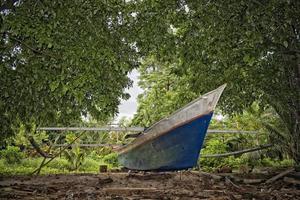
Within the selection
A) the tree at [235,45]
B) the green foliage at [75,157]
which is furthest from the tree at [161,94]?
the green foliage at [75,157]

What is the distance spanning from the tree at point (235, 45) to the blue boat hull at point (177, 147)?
1.55 meters

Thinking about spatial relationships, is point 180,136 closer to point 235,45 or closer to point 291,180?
point 235,45

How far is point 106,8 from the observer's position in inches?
303

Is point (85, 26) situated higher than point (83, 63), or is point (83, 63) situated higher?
point (85, 26)

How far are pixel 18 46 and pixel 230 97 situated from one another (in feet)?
21.2

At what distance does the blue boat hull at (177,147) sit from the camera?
884 cm

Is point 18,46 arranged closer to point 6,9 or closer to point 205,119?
point 6,9

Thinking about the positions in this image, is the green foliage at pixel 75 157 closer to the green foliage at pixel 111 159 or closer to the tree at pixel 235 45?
the green foliage at pixel 111 159

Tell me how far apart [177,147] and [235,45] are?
3.39 metres

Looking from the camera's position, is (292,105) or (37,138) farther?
(37,138)

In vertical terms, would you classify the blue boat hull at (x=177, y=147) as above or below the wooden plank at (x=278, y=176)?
above

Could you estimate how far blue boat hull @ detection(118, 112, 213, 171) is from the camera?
8.84 metres

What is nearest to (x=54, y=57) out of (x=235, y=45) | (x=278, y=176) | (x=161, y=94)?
(x=235, y=45)

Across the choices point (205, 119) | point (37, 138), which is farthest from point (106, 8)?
point (37, 138)
